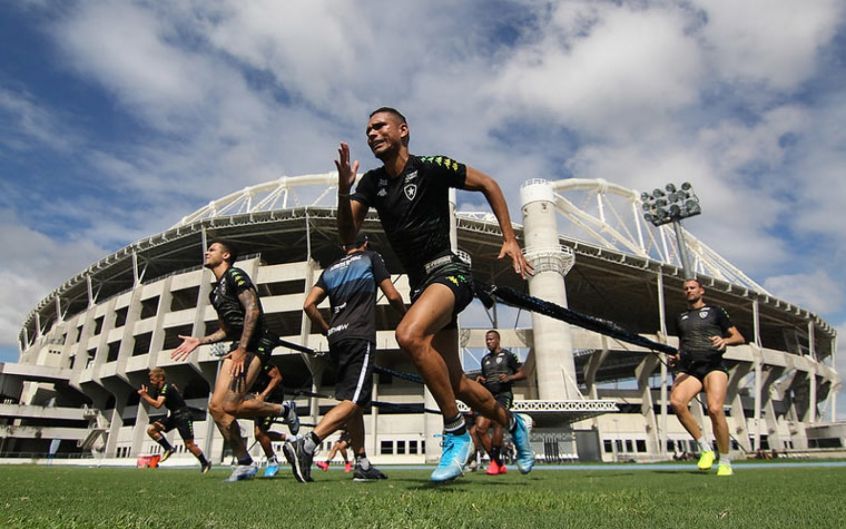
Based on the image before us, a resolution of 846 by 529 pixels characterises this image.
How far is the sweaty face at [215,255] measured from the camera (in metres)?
5.97

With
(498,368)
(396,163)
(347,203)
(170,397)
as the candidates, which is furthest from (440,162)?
(170,397)

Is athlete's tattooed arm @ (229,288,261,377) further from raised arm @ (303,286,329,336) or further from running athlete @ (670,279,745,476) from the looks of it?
running athlete @ (670,279,745,476)

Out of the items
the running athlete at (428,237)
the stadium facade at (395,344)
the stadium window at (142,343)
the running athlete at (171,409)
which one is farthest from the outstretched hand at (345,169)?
the stadium window at (142,343)

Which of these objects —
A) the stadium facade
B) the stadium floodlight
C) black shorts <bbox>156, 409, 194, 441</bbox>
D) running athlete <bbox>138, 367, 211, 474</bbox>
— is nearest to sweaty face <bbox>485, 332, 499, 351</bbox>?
running athlete <bbox>138, 367, 211, 474</bbox>

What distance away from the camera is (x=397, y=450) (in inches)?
1388

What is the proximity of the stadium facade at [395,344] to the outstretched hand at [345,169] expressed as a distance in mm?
28184

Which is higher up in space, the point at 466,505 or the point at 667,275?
the point at 667,275

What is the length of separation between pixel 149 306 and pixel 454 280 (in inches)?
1872

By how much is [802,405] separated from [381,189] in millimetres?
69182

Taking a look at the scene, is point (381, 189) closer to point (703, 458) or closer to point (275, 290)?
point (703, 458)

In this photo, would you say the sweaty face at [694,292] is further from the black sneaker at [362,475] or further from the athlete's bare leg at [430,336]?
the athlete's bare leg at [430,336]

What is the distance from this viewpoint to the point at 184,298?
42.8 meters

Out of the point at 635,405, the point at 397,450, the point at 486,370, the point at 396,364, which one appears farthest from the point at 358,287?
the point at 635,405

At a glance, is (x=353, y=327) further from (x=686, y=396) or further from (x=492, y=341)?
(x=686, y=396)
